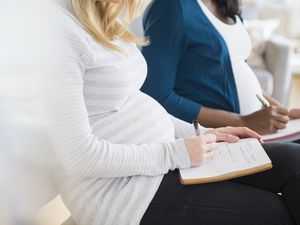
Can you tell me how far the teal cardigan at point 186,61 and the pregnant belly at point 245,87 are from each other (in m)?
0.03

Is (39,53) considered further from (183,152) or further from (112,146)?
(183,152)

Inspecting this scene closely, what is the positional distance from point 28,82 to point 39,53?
7 cm

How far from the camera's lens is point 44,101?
71cm

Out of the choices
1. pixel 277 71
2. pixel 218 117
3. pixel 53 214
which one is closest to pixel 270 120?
pixel 218 117

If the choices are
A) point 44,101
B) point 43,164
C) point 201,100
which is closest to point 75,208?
point 43,164

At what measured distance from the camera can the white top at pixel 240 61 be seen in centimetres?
125

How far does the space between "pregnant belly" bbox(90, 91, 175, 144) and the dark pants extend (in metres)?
0.11

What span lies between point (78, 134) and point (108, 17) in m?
0.34

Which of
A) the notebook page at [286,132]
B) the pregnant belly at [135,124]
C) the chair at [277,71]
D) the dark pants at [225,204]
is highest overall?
the pregnant belly at [135,124]

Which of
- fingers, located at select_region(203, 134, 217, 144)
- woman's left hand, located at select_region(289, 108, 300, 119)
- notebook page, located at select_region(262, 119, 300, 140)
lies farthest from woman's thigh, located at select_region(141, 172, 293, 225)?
woman's left hand, located at select_region(289, 108, 300, 119)

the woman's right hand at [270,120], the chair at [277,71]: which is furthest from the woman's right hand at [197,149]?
the chair at [277,71]

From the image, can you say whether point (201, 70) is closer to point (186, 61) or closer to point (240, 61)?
point (186, 61)

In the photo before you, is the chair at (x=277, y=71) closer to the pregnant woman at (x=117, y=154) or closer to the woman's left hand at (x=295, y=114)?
the woman's left hand at (x=295, y=114)

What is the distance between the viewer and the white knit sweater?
0.71 meters
